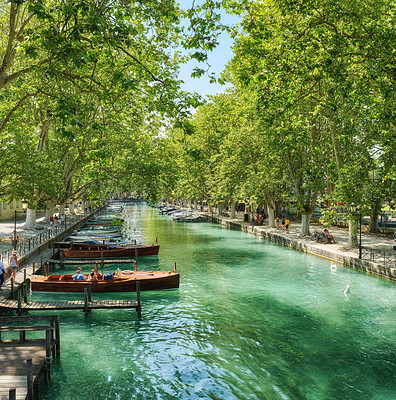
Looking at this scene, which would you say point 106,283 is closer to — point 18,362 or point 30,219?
point 18,362

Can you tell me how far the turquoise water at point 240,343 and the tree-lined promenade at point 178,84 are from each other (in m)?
5.79

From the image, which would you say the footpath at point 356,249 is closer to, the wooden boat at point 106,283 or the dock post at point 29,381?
the wooden boat at point 106,283

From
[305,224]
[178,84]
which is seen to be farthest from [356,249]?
[178,84]

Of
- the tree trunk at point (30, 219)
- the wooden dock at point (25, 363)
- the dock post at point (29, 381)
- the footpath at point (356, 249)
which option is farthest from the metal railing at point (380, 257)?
the tree trunk at point (30, 219)

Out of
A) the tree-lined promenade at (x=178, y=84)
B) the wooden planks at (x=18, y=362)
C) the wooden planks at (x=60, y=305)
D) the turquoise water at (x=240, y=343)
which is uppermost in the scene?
the tree-lined promenade at (x=178, y=84)

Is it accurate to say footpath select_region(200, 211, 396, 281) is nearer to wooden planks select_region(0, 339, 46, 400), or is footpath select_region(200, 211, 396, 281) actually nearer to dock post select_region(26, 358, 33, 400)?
wooden planks select_region(0, 339, 46, 400)

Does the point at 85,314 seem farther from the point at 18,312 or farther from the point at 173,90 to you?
the point at 173,90

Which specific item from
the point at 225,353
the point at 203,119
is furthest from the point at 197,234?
the point at 225,353

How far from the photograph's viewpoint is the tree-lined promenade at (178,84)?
31.6ft

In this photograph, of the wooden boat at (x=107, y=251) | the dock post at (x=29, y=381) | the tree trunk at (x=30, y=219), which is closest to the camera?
the dock post at (x=29, y=381)

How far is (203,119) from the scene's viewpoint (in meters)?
61.3

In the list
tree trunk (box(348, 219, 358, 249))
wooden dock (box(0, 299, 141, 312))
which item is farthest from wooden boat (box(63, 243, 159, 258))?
tree trunk (box(348, 219, 358, 249))

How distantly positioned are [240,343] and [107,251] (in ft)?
62.6

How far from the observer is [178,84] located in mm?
13117
